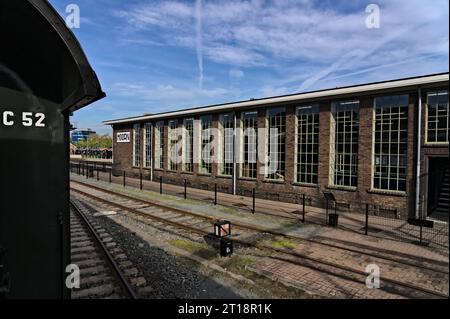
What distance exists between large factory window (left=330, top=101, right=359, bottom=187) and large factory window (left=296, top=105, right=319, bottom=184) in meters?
0.91

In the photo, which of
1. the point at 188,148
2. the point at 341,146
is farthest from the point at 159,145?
the point at 341,146

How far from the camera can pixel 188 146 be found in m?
24.0

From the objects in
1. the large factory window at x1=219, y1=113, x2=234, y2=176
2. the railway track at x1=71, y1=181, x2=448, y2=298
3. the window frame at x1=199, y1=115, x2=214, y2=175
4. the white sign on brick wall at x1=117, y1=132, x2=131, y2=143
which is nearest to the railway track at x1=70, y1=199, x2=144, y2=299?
the railway track at x1=71, y1=181, x2=448, y2=298

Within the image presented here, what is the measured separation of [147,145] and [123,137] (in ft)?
16.3

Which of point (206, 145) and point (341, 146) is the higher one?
point (206, 145)

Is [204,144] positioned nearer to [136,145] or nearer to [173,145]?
[173,145]

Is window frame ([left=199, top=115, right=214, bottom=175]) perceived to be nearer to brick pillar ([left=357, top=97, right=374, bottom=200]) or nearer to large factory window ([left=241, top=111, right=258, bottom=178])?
large factory window ([left=241, top=111, right=258, bottom=178])

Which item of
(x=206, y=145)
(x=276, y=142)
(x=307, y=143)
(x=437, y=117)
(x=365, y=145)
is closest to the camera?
(x=437, y=117)

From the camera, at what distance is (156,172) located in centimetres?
Answer: 2736

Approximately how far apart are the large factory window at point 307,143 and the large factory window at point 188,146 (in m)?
9.82

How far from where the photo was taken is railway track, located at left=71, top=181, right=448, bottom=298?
6.41 metres

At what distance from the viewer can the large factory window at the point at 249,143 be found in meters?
19.0
